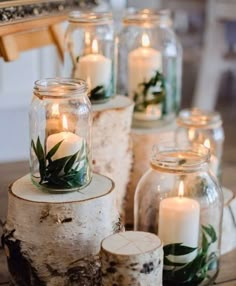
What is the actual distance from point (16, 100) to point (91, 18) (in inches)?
37.3

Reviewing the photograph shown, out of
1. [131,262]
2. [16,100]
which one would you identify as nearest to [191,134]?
[131,262]

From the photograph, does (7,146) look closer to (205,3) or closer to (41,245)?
(41,245)

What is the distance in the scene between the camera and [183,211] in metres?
1.25

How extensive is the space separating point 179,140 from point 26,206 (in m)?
0.57

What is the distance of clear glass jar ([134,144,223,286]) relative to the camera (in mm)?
1263

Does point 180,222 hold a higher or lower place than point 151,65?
lower

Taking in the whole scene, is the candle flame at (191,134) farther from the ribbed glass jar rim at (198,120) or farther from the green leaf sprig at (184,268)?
the green leaf sprig at (184,268)

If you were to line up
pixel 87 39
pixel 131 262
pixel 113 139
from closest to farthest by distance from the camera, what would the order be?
pixel 131 262, pixel 113 139, pixel 87 39

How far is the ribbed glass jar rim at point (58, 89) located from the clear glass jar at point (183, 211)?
203mm

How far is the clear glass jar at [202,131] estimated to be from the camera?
5.31 ft

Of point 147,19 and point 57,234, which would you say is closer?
point 57,234

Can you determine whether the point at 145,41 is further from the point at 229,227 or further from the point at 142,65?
the point at 229,227

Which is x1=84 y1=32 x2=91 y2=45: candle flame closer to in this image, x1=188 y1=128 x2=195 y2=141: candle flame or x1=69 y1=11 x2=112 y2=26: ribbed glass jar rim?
x1=69 y1=11 x2=112 y2=26: ribbed glass jar rim

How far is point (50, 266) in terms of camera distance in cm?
117
